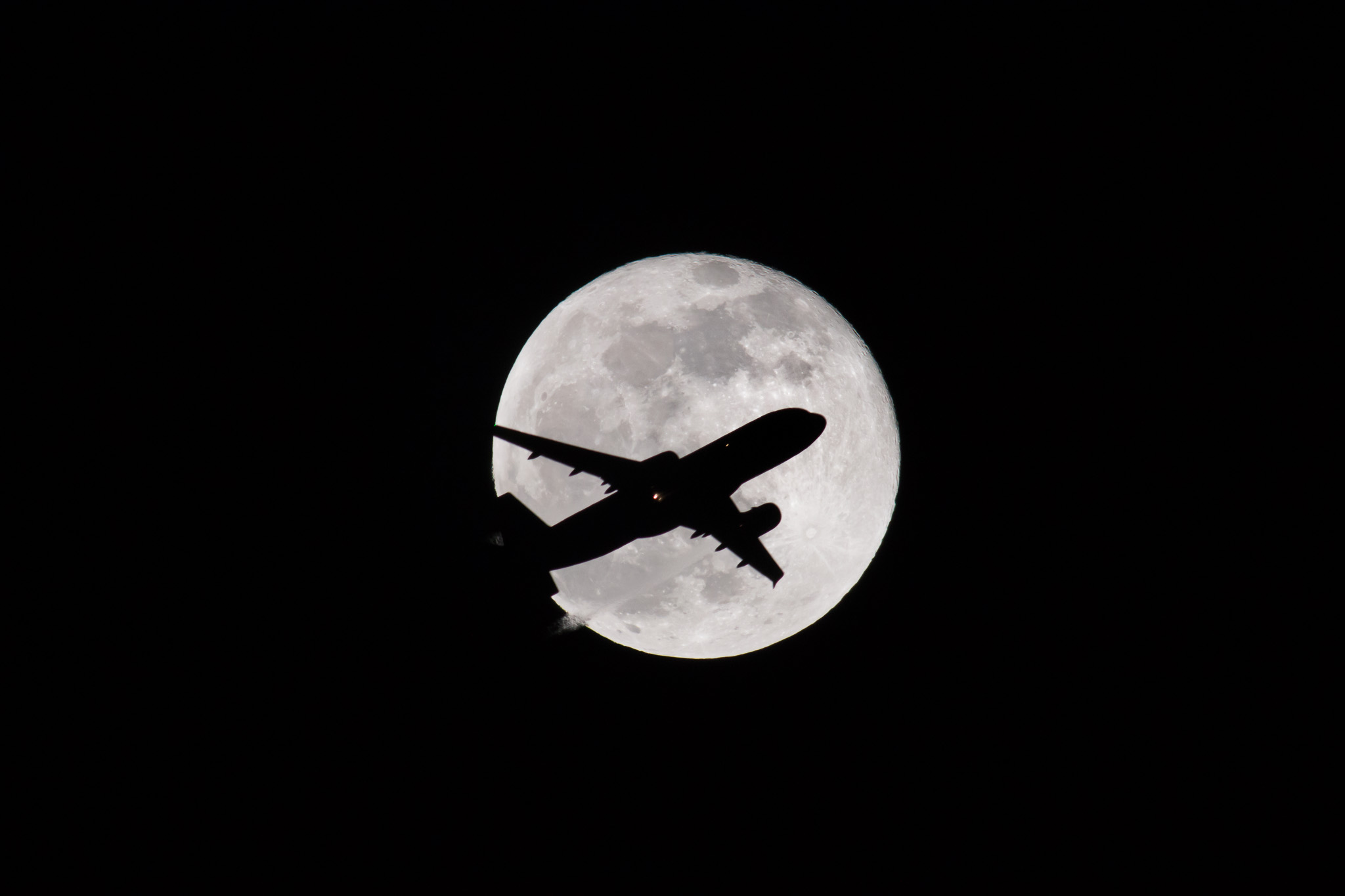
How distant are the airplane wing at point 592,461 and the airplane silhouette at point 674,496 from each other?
0.01 meters

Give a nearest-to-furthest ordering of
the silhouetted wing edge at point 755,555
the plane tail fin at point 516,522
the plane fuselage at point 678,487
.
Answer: the silhouetted wing edge at point 755,555
the plane fuselage at point 678,487
the plane tail fin at point 516,522

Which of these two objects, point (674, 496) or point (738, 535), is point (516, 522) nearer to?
point (674, 496)

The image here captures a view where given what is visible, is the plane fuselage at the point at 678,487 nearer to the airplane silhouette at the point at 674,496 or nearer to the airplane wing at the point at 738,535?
the airplane silhouette at the point at 674,496

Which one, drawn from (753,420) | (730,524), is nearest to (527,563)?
(730,524)

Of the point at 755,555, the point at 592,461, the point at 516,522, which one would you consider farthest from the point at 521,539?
the point at 755,555

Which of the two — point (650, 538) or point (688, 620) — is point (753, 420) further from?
point (688, 620)

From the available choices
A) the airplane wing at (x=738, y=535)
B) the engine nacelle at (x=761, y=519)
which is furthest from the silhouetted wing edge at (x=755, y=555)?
the engine nacelle at (x=761, y=519)

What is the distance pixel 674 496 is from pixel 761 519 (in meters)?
1.78

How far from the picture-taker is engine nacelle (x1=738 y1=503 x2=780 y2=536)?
38.1 ft

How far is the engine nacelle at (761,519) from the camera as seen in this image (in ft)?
38.1

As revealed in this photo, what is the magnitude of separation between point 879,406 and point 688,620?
5.09 metres

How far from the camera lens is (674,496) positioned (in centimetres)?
1284

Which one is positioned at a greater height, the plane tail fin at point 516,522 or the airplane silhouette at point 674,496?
the plane tail fin at point 516,522

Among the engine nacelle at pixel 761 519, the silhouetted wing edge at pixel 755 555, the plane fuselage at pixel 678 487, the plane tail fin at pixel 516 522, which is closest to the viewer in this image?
the silhouetted wing edge at pixel 755 555
